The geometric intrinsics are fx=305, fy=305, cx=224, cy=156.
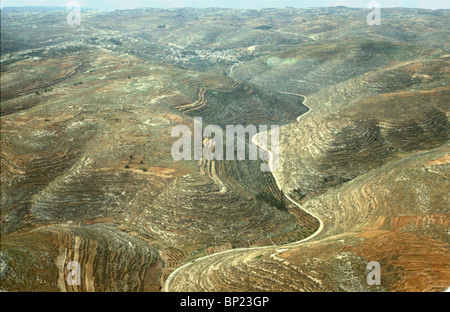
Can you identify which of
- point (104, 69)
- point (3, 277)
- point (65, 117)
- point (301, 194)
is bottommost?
point (301, 194)

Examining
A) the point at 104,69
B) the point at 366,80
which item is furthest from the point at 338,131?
the point at 104,69

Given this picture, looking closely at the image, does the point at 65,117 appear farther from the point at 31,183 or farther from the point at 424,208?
the point at 424,208

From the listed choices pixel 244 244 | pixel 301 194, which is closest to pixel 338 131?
pixel 301 194

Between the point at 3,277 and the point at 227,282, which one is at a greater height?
the point at 3,277

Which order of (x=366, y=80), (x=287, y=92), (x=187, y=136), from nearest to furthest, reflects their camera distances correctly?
1. (x=187, y=136)
2. (x=366, y=80)
3. (x=287, y=92)

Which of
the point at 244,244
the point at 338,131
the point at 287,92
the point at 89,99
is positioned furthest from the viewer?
the point at 287,92

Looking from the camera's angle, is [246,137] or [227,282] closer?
[227,282]
